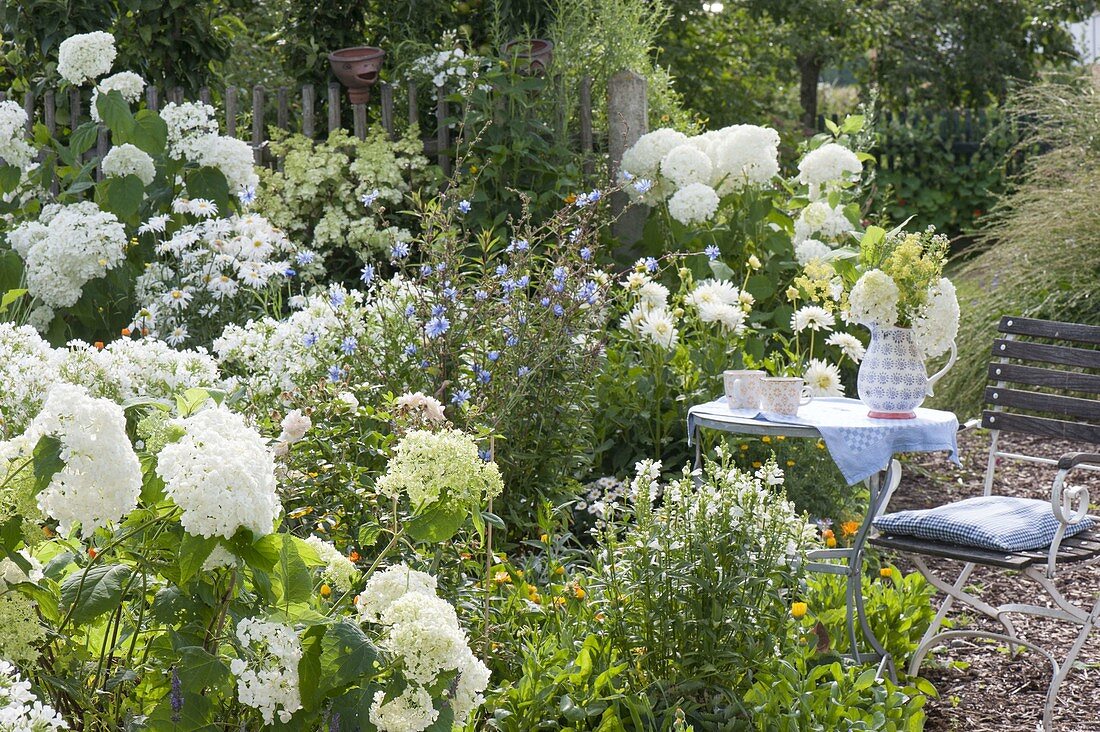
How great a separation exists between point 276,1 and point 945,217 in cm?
707

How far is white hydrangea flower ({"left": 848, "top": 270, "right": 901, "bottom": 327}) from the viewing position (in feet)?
10.8

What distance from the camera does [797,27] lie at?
13.5 metres

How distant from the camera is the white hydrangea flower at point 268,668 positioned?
66.5 inches

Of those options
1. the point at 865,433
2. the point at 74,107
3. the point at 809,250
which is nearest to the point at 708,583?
the point at 865,433

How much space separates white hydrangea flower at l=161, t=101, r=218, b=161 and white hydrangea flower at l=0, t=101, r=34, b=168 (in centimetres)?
70

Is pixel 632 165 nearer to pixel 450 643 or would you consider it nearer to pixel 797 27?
pixel 450 643

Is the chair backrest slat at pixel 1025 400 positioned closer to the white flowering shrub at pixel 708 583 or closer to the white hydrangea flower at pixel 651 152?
the white flowering shrub at pixel 708 583

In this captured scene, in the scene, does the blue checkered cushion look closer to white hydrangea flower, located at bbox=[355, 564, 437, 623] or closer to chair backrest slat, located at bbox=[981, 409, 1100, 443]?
chair backrest slat, located at bbox=[981, 409, 1100, 443]

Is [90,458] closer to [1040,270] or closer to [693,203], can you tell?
[693,203]

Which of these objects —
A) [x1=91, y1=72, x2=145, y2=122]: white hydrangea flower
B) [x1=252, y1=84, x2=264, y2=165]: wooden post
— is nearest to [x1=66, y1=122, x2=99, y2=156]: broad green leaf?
[x1=91, y1=72, x2=145, y2=122]: white hydrangea flower

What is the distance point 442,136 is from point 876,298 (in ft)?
11.1

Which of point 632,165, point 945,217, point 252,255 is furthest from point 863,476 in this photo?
point 945,217

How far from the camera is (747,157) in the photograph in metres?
5.52

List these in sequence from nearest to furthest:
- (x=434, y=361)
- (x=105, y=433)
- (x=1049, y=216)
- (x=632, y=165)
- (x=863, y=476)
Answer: (x=105, y=433) → (x=863, y=476) → (x=434, y=361) → (x=632, y=165) → (x=1049, y=216)
